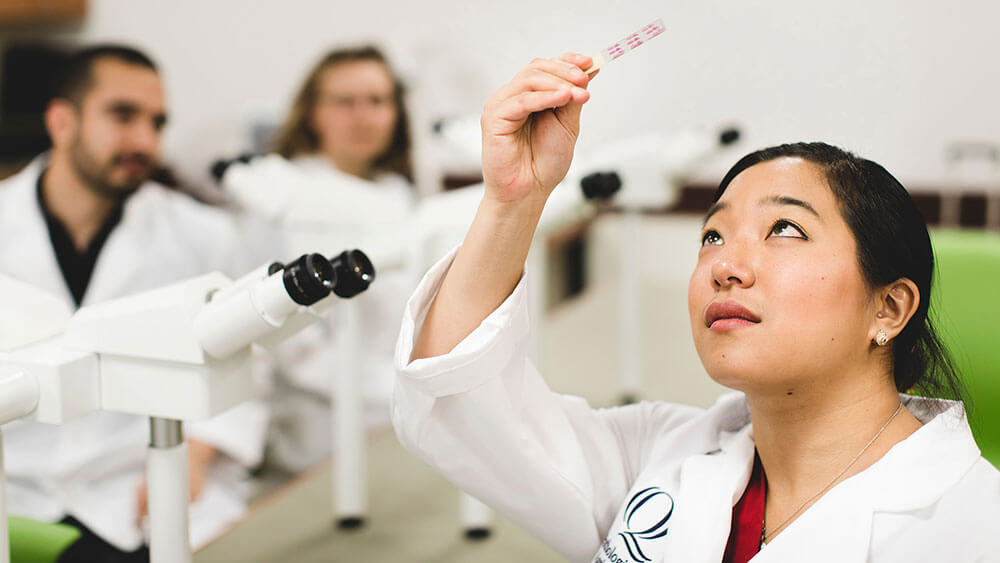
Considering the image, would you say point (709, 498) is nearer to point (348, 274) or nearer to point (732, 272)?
point (732, 272)

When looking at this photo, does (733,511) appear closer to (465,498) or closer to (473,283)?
(473,283)

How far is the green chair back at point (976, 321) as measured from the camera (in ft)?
3.03

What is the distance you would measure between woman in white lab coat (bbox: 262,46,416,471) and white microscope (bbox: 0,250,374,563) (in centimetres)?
42

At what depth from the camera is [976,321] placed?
3.07ft

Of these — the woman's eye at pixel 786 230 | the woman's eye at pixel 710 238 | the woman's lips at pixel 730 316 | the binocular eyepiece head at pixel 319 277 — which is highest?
the woman's eye at pixel 786 230

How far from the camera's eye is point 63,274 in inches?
63.4

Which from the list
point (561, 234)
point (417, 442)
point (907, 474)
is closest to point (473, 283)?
point (417, 442)

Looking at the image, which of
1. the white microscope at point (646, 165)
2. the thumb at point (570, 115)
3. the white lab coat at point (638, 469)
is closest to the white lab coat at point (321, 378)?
the white microscope at point (646, 165)

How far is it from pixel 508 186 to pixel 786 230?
229 mm

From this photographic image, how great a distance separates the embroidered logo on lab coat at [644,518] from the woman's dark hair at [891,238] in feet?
0.76

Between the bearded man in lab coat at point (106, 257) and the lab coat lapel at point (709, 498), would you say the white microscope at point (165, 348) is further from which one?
the bearded man in lab coat at point (106, 257)

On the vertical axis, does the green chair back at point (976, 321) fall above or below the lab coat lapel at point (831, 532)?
above

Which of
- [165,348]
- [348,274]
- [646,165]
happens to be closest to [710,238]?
[348,274]

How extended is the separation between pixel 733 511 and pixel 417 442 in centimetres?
28
